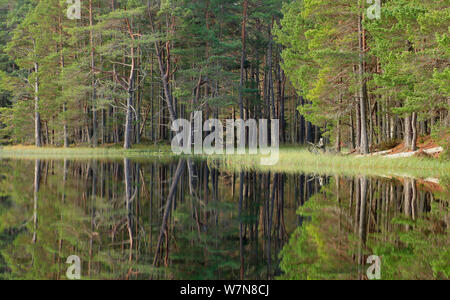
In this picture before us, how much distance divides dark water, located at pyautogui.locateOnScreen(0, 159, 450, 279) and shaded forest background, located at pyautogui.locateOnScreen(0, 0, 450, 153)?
7.81 meters

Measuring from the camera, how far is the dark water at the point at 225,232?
447cm

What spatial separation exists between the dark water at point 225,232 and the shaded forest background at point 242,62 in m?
7.81

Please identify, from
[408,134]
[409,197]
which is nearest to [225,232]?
[409,197]

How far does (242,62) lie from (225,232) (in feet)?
89.6

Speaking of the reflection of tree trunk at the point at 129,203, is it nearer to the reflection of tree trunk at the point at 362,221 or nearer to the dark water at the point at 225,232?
the dark water at the point at 225,232

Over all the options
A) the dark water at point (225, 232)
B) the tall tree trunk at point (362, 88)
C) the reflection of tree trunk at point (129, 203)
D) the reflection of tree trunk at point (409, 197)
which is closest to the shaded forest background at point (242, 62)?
the tall tree trunk at point (362, 88)

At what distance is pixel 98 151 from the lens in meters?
31.6

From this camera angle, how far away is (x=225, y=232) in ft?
20.2

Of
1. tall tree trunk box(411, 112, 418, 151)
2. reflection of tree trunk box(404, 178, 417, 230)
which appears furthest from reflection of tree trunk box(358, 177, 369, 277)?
tall tree trunk box(411, 112, 418, 151)

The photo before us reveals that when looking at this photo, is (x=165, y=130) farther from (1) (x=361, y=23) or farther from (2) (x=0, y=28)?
(1) (x=361, y=23)

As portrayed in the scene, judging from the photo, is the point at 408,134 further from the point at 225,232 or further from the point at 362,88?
the point at 225,232

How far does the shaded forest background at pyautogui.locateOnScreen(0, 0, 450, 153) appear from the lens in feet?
55.8
